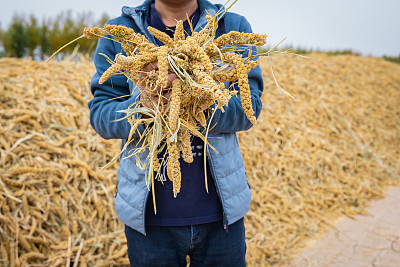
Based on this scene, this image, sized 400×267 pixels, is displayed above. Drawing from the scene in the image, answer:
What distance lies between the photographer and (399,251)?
2.68 m

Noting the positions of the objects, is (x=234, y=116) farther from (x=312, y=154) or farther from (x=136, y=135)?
(x=312, y=154)

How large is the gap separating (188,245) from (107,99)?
2.19ft

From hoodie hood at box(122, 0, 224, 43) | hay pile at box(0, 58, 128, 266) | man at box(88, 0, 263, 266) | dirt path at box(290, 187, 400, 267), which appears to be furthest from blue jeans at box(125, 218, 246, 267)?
dirt path at box(290, 187, 400, 267)

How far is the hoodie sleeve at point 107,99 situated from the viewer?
1166 mm

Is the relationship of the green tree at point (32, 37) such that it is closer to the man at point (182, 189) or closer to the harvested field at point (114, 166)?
the harvested field at point (114, 166)

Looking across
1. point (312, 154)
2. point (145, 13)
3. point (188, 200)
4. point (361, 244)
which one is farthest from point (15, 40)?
point (361, 244)

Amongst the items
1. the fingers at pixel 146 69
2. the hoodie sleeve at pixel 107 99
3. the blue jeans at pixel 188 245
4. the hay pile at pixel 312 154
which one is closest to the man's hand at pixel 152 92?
the fingers at pixel 146 69

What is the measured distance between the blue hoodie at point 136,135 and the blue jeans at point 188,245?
0.07 m

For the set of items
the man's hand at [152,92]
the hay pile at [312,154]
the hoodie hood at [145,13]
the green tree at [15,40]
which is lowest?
the hay pile at [312,154]

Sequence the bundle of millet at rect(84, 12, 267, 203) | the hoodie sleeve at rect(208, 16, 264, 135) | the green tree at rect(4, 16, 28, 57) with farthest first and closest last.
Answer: the green tree at rect(4, 16, 28, 57) → the hoodie sleeve at rect(208, 16, 264, 135) → the bundle of millet at rect(84, 12, 267, 203)

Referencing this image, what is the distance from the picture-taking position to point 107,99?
1.26 meters

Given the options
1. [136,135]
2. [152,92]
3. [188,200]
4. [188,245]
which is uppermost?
[152,92]

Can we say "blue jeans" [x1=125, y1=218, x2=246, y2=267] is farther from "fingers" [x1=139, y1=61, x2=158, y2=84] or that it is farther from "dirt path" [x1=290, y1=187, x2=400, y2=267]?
"dirt path" [x1=290, y1=187, x2=400, y2=267]

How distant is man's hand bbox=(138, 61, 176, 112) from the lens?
0.92 meters
